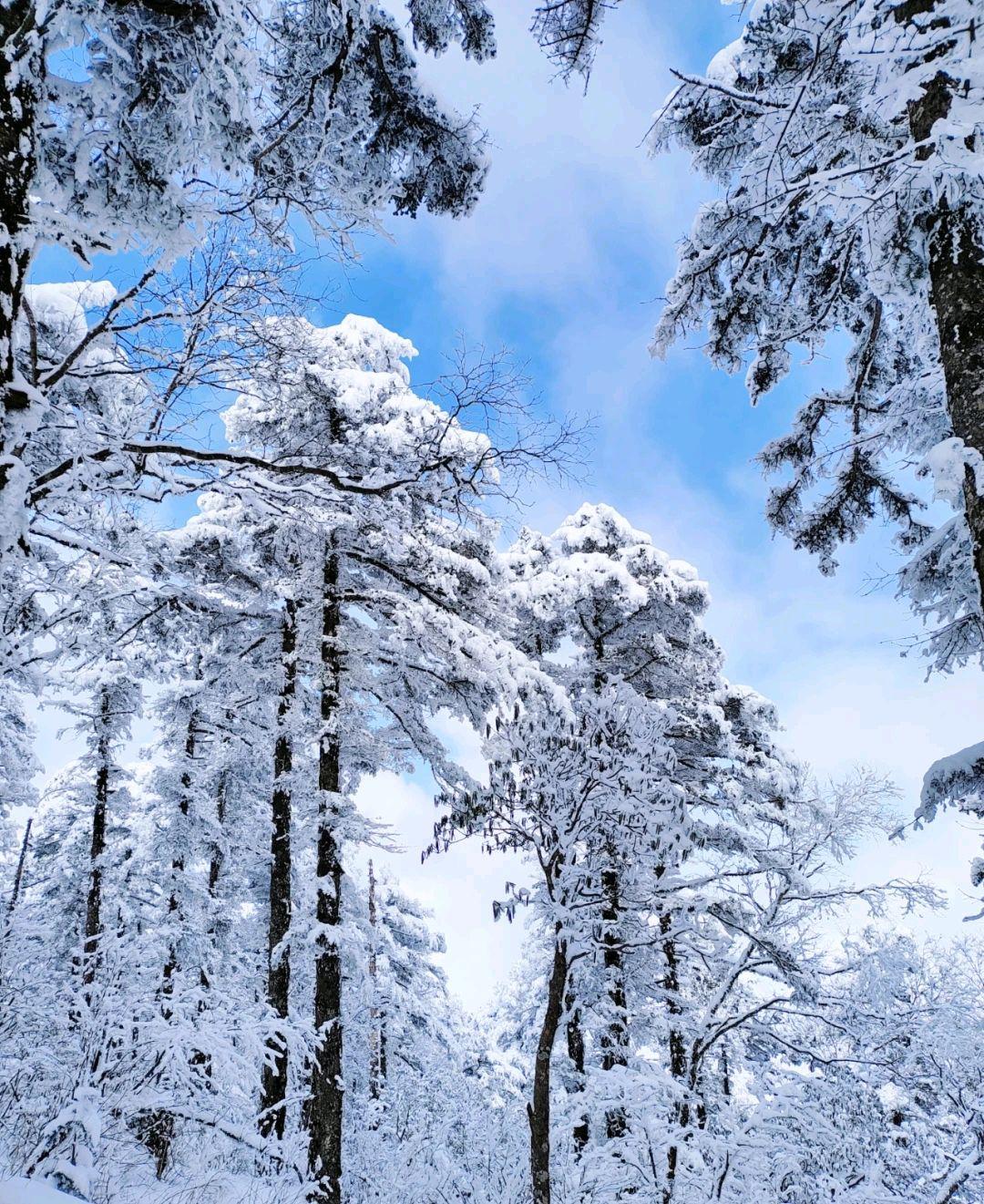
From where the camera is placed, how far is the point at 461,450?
6602mm

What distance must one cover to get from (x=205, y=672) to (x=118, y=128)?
910 cm

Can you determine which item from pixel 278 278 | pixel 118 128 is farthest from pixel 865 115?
pixel 118 128

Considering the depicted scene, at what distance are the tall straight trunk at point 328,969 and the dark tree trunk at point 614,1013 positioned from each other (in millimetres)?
3543

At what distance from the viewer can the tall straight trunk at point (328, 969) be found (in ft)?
24.4

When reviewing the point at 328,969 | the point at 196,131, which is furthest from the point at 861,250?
Answer: the point at 328,969

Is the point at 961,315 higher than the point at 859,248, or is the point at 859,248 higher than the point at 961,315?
the point at 859,248

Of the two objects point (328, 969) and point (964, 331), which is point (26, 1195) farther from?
point (328, 969)

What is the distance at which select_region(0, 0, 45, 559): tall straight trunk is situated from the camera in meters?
2.57

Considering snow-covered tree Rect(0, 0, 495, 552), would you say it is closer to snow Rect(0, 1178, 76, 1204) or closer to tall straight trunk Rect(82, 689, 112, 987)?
snow Rect(0, 1178, 76, 1204)

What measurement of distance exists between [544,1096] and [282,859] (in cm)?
517

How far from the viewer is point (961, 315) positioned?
13.8 feet

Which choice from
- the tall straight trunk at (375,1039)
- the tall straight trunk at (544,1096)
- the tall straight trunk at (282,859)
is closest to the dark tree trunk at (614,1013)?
the tall straight trunk at (544,1096)

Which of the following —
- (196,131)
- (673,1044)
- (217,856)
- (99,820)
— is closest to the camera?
(196,131)

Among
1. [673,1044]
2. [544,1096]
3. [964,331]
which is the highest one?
[964,331]
